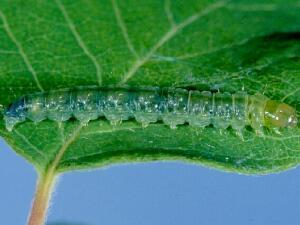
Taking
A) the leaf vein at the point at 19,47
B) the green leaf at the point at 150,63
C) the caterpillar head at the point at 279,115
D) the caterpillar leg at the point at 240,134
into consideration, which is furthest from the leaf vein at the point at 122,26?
the caterpillar head at the point at 279,115

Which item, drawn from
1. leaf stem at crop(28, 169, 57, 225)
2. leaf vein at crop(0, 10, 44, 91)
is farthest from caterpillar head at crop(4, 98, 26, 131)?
leaf stem at crop(28, 169, 57, 225)

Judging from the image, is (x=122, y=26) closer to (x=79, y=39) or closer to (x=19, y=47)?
(x=79, y=39)

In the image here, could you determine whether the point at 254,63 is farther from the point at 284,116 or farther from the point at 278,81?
the point at 284,116

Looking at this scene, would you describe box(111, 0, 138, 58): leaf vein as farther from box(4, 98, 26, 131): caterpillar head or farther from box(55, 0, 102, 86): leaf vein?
box(4, 98, 26, 131): caterpillar head

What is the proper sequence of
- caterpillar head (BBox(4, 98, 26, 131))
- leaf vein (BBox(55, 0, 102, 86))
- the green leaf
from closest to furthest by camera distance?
the green leaf, leaf vein (BBox(55, 0, 102, 86)), caterpillar head (BBox(4, 98, 26, 131))

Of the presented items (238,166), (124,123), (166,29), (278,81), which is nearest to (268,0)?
(166,29)

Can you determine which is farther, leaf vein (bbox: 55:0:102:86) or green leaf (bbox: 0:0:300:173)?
leaf vein (bbox: 55:0:102:86)

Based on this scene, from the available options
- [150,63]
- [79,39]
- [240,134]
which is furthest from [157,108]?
[79,39]

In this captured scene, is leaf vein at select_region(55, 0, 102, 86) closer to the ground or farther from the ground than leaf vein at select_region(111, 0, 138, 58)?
farther from the ground
